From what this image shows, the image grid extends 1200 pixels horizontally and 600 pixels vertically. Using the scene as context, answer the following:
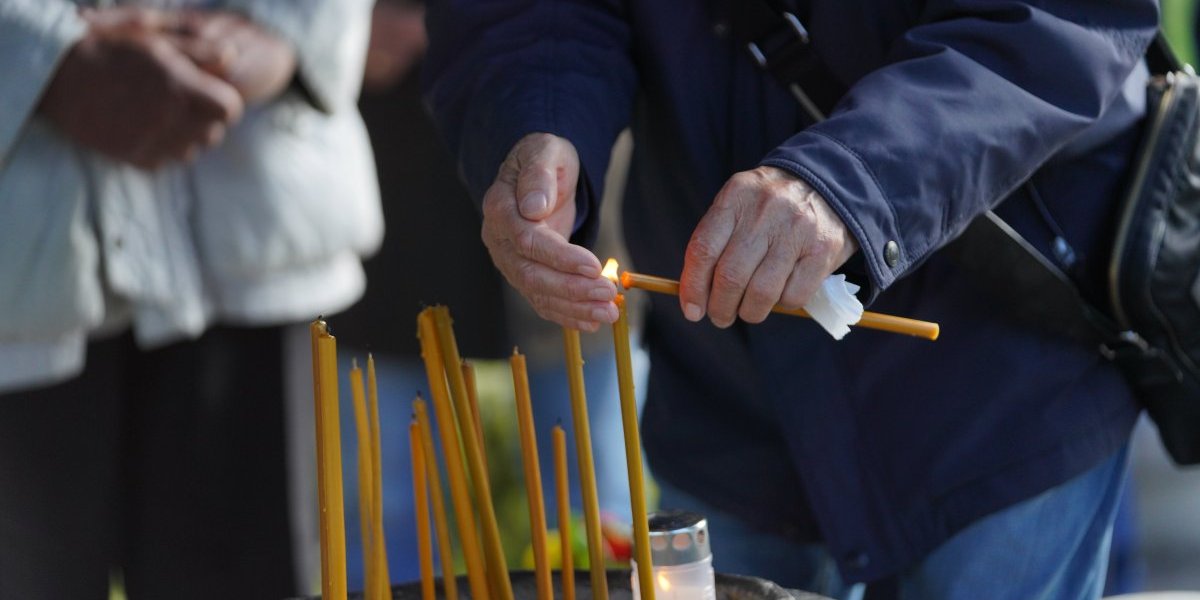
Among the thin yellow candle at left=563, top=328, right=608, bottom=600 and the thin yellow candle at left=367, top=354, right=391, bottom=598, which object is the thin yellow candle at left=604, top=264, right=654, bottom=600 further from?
the thin yellow candle at left=367, top=354, right=391, bottom=598

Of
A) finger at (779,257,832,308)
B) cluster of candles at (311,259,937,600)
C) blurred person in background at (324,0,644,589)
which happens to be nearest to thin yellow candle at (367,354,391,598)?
cluster of candles at (311,259,937,600)

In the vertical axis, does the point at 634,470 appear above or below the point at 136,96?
below

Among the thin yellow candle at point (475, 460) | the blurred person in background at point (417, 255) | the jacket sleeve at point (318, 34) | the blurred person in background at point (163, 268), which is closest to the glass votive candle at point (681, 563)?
the thin yellow candle at point (475, 460)

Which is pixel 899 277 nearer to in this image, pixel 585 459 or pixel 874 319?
pixel 874 319

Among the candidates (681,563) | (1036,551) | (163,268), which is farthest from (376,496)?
(163,268)

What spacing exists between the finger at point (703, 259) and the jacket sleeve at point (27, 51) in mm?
1056

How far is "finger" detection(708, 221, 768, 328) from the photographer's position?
1.07m

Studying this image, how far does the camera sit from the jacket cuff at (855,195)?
1.10 meters

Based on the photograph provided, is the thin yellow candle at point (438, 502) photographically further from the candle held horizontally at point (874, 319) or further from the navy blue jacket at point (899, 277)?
the navy blue jacket at point (899, 277)

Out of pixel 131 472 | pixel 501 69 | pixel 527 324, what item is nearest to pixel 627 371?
pixel 501 69

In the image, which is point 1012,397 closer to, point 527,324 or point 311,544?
point 311,544

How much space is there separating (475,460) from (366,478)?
0.29 ft

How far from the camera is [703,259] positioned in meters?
1.08

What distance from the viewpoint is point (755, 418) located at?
154cm
